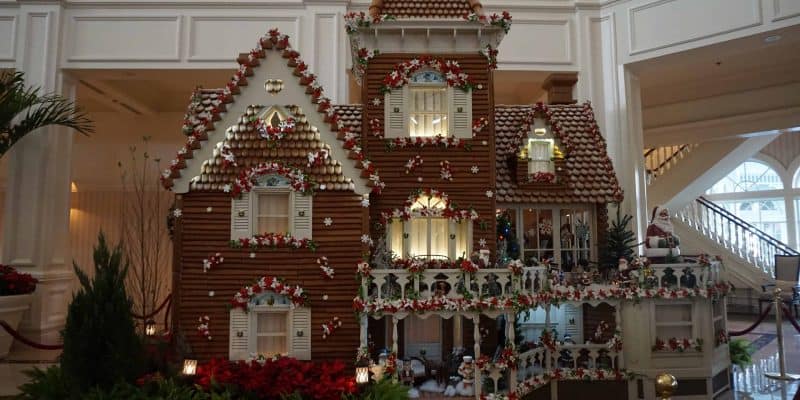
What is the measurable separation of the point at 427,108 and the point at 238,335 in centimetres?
574

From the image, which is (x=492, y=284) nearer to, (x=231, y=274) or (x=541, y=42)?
(x=231, y=274)

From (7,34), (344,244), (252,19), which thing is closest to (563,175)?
(344,244)

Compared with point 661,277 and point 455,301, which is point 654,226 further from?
point 455,301

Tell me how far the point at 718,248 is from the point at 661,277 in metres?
9.84

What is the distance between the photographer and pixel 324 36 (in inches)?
551

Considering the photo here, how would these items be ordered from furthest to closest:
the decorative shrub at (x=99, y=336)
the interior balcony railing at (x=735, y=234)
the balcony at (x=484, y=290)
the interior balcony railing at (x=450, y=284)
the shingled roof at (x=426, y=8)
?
the interior balcony railing at (x=735, y=234), the shingled roof at (x=426, y=8), the interior balcony railing at (x=450, y=284), the balcony at (x=484, y=290), the decorative shrub at (x=99, y=336)

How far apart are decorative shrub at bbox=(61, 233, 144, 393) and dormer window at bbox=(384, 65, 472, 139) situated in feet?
18.5

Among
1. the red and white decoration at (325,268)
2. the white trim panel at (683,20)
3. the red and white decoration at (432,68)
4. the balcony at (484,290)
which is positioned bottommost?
the balcony at (484,290)

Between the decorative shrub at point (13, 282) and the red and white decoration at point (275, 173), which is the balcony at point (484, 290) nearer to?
the red and white decoration at point (275, 173)

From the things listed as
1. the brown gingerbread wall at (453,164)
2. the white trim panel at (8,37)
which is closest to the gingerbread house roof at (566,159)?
the brown gingerbread wall at (453,164)

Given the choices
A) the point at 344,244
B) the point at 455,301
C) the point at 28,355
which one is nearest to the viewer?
the point at 455,301

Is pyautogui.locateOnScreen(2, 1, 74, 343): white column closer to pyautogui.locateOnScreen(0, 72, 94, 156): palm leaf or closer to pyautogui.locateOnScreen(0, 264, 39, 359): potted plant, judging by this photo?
pyautogui.locateOnScreen(0, 72, 94, 156): palm leaf

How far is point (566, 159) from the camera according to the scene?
462 inches

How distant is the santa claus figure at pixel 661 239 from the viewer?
35.6ft
